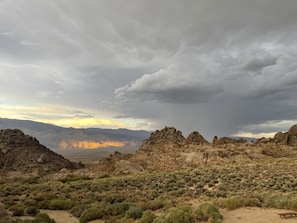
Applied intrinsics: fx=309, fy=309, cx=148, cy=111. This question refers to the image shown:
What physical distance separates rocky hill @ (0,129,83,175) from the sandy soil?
211 ft

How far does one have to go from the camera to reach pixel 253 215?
16719mm

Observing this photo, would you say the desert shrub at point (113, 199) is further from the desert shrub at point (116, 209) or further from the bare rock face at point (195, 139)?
the bare rock face at point (195, 139)

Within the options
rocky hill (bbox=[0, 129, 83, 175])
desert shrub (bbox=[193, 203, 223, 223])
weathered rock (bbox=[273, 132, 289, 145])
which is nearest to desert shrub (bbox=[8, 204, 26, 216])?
desert shrub (bbox=[193, 203, 223, 223])

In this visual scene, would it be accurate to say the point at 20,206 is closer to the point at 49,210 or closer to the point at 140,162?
the point at 49,210

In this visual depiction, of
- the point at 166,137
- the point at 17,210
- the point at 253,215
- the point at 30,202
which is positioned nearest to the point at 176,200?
the point at 253,215

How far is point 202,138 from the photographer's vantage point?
92438 mm

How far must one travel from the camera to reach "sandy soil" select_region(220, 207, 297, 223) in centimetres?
1550

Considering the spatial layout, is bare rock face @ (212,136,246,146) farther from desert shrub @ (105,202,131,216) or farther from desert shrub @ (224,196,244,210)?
desert shrub @ (224,196,244,210)

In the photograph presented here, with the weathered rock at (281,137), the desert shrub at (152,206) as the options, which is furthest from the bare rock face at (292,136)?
the desert shrub at (152,206)

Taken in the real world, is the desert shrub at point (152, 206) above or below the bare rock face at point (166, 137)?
below

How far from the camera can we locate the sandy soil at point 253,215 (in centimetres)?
1550

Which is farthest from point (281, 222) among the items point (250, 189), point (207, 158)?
point (207, 158)

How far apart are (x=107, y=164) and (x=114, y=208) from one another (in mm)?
54474

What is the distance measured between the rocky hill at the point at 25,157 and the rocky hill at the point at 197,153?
1451cm
